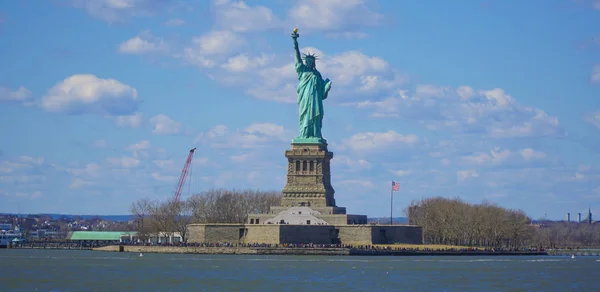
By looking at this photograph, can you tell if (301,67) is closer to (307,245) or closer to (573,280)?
(307,245)

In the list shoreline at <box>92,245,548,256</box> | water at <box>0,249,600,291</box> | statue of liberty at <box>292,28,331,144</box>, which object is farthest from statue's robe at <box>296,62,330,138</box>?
water at <box>0,249,600,291</box>

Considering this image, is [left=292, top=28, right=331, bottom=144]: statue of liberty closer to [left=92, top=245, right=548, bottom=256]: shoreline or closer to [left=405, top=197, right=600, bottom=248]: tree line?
[left=92, top=245, right=548, bottom=256]: shoreline

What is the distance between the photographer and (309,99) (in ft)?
387

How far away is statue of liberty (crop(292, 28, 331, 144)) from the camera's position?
11762cm

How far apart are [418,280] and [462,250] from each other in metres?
43.9

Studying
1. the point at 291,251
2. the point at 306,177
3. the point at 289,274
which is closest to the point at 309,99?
the point at 306,177

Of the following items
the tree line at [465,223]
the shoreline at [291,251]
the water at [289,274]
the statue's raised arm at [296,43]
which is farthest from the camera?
the tree line at [465,223]

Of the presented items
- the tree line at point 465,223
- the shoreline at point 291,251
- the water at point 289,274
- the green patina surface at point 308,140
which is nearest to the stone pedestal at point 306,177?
the green patina surface at point 308,140

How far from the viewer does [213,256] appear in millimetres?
105562

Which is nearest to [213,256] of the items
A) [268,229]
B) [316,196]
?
[268,229]

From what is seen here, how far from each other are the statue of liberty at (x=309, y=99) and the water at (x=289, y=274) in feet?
59.3

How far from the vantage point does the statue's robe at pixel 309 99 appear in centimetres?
11775

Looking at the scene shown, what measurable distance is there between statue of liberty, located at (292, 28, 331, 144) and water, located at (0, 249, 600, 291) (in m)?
18.1

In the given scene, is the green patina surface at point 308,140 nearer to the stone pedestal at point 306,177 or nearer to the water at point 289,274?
the stone pedestal at point 306,177
